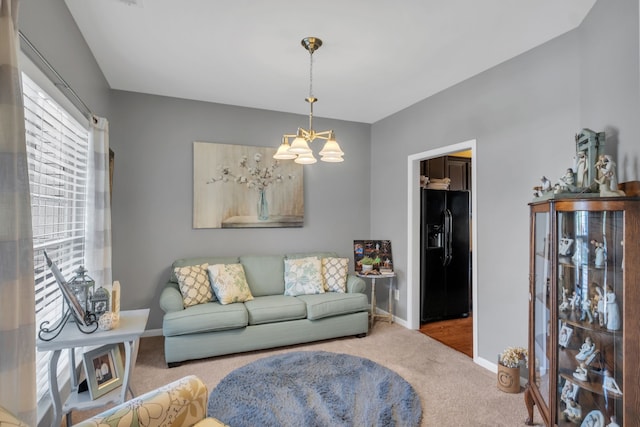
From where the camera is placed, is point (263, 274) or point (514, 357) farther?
point (263, 274)

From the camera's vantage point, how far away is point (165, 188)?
379 cm

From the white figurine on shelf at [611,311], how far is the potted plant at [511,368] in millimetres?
1152

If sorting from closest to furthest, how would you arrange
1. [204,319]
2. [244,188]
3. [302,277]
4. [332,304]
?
[204,319]
[332,304]
[302,277]
[244,188]

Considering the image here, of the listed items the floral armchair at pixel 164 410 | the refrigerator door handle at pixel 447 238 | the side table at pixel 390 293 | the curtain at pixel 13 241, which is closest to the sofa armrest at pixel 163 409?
the floral armchair at pixel 164 410

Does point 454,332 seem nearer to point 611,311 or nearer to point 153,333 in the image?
point 611,311

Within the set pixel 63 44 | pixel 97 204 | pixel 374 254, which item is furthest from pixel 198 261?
pixel 63 44

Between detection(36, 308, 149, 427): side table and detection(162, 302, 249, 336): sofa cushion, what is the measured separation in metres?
0.87

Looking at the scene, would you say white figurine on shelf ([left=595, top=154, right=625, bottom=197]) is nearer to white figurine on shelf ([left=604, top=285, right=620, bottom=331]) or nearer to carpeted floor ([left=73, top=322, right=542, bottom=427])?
white figurine on shelf ([left=604, top=285, right=620, bottom=331])

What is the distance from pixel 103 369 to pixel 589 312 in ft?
8.80

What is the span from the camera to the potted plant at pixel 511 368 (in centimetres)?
254

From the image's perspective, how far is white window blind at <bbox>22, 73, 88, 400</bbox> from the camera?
185cm

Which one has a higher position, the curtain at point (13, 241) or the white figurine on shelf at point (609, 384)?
the curtain at point (13, 241)

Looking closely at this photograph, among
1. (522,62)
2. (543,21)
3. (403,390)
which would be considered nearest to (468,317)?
(403,390)

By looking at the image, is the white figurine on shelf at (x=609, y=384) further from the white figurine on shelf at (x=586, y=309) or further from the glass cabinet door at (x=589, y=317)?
the white figurine on shelf at (x=586, y=309)
